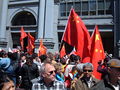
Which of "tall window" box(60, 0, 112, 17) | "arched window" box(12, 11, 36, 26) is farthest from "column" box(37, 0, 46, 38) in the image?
"tall window" box(60, 0, 112, 17)

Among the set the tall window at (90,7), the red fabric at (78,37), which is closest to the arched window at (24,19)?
the tall window at (90,7)

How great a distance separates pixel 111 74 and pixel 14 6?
2296cm

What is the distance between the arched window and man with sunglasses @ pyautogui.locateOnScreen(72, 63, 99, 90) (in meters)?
20.5

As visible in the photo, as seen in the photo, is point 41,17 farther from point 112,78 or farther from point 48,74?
point 112,78

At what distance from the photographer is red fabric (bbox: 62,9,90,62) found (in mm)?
6777

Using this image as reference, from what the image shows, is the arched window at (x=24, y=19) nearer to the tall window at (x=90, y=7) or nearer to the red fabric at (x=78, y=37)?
the tall window at (x=90, y=7)

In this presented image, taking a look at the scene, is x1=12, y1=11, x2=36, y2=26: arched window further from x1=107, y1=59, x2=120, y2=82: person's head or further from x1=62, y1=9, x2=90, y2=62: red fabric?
x1=107, y1=59, x2=120, y2=82: person's head

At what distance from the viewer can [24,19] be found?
81.9 feet

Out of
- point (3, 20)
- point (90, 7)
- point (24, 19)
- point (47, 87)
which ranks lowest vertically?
point (47, 87)

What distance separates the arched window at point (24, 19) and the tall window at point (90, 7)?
13.2 feet

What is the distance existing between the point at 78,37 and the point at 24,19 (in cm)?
1863

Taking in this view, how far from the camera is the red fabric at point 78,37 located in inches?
267

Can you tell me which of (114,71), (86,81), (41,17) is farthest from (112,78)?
(41,17)

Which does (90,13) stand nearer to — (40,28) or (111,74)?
(40,28)
